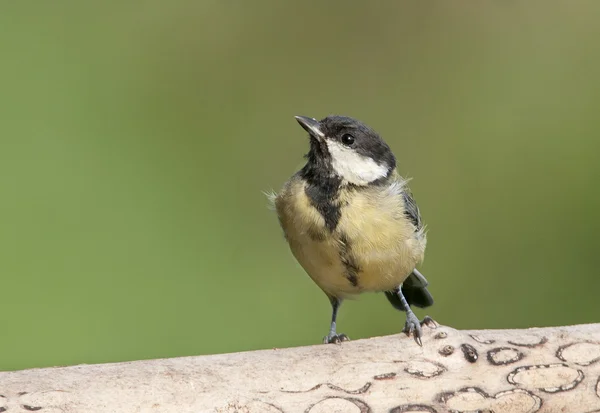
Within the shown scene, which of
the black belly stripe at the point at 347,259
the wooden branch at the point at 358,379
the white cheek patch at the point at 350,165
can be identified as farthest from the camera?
the white cheek patch at the point at 350,165

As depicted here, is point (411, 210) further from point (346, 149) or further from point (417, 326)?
point (417, 326)

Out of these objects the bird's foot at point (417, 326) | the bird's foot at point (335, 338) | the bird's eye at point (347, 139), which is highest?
the bird's eye at point (347, 139)

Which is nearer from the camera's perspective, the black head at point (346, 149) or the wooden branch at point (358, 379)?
the wooden branch at point (358, 379)

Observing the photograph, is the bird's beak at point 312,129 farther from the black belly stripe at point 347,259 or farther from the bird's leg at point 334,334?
the bird's leg at point 334,334

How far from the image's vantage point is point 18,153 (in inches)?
157

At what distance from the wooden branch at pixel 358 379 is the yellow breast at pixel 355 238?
35cm

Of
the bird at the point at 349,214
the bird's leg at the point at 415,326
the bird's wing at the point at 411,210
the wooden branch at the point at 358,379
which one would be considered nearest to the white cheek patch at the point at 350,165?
the bird at the point at 349,214

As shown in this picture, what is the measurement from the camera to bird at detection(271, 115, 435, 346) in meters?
2.66

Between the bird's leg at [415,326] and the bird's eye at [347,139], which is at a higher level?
the bird's eye at [347,139]

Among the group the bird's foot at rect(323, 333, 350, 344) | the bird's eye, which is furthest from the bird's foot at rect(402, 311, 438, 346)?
the bird's eye

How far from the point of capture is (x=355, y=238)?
264 cm

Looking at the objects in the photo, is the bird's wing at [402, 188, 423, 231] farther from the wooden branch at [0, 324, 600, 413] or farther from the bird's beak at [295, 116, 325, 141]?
the wooden branch at [0, 324, 600, 413]

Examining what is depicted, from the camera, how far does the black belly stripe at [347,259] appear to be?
2.64m

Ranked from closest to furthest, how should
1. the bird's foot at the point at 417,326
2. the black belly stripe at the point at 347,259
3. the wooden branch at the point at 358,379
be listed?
the wooden branch at the point at 358,379, the bird's foot at the point at 417,326, the black belly stripe at the point at 347,259
